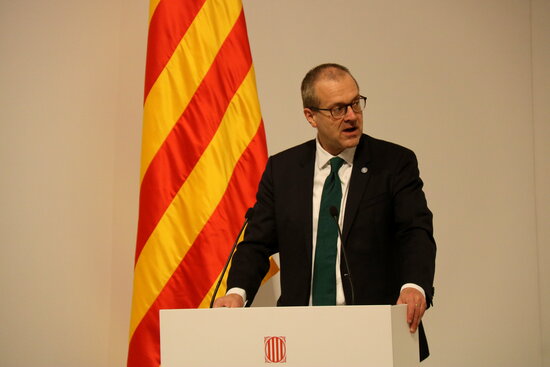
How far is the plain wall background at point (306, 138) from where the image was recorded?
11.5 feet

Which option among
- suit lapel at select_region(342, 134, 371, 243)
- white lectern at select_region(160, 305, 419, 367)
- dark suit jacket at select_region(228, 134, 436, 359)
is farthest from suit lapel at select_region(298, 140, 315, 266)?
white lectern at select_region(160, 305, 419, 367)

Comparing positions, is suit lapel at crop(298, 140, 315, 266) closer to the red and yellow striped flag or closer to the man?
the man

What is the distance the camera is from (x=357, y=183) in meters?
2.42

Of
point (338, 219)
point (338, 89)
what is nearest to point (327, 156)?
point (338, 89)

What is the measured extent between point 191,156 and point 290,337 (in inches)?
64.3

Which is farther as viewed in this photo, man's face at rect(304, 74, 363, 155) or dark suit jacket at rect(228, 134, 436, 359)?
man's face at rect(304, 74, 363, 155)

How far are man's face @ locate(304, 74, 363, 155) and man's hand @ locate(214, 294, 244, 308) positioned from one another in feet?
2.20

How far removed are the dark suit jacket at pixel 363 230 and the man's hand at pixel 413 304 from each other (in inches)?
9.4

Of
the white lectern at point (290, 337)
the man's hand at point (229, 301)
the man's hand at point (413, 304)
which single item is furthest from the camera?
the man's hand at point (229, 301)

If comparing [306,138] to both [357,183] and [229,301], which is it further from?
[229,301]

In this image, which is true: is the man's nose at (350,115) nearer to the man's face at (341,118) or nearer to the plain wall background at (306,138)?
the man's face at (341,118)

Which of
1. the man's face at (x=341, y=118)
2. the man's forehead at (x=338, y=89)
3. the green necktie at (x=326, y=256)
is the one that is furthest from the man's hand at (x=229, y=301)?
the man's forehead at (x=338, y=89)

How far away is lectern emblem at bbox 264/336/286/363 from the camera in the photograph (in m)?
1.73

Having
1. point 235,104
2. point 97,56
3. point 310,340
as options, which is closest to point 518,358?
point 235,104
